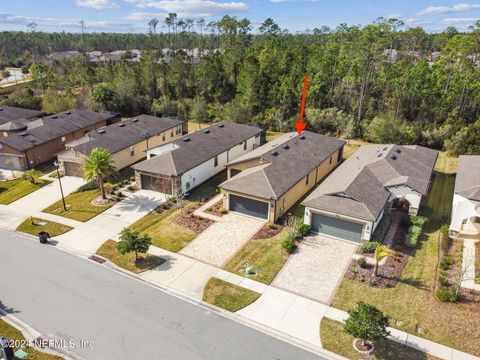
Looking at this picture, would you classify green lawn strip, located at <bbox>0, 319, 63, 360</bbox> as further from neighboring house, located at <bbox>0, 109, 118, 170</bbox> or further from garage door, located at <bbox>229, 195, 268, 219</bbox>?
neighboring house, located at <bbox>0, 109, 118, 170</bbox>

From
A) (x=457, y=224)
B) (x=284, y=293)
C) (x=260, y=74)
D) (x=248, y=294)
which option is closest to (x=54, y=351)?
(x=248, y=294)

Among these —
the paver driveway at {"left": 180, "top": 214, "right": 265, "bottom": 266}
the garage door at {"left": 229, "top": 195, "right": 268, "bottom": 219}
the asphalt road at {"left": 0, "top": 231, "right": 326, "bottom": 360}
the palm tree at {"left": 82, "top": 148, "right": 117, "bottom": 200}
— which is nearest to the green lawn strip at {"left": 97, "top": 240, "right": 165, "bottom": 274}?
the asphalt road at {"left": 0, "top": 231, "right": 326, "bottom": 360}

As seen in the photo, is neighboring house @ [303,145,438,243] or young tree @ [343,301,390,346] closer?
young tree @ [343,301,390,346]

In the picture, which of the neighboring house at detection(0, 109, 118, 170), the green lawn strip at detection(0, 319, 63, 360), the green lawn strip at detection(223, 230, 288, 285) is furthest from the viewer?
the neighboring house at detection(0, 109, 118, 170)

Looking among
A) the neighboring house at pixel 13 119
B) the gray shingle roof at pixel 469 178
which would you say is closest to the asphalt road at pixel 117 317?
the gray shingle roof at pixel 469 178

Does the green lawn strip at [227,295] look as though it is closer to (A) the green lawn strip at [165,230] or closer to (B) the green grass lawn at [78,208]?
(A) the green lawn strip at [165,230]

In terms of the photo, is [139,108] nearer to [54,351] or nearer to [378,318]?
[54,351]
